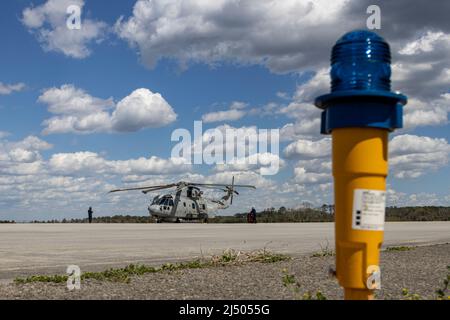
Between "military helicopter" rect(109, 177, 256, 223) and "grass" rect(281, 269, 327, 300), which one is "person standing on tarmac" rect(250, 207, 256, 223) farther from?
"grass" rect(281, 269, 327, 300)

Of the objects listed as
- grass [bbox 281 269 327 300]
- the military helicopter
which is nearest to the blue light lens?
grass [bbox 281 269 327 300]

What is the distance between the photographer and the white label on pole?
303 cm

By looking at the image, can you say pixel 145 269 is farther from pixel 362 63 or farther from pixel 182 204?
pixel 182 204

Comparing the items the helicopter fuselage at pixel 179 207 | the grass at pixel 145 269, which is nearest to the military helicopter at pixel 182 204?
the helicopter fuselage at pixel 179 207

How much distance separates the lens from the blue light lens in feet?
10.1

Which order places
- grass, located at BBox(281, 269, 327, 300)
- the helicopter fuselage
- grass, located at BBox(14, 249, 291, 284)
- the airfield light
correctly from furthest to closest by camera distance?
the helicopter fuselage, grass, located at BBox(14, 249, 291, 284), grass, located at BBox(281, 269, 327, 300), the airfield light

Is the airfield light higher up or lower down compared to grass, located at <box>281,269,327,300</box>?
higher up

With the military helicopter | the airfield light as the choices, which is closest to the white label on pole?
the airfield light

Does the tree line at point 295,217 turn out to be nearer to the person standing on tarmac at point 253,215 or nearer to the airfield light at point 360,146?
the person standing on tarmac at point 253,215

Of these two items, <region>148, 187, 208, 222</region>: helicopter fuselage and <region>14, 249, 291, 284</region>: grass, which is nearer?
<region>14, 249, 291, 284</region>: grass

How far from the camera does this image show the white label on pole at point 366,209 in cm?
303

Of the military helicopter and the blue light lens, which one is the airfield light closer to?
the blue light lens

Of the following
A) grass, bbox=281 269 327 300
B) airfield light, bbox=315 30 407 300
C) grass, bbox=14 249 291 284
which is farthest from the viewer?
grass, bbox=14 249 291 284
